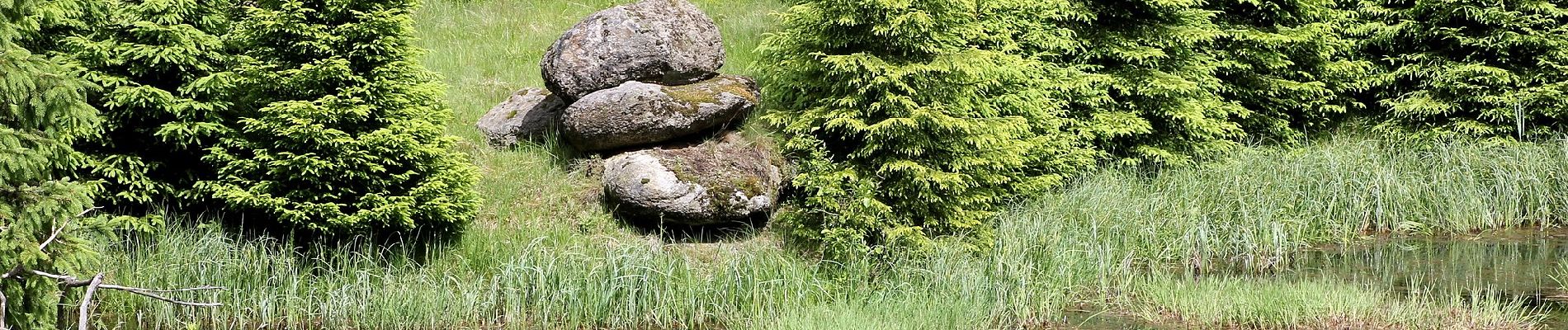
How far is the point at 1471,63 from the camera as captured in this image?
11727 millimetres

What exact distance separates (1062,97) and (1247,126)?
7.73 feet

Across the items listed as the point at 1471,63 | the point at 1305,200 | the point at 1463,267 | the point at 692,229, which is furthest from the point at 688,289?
the point at 1471,63

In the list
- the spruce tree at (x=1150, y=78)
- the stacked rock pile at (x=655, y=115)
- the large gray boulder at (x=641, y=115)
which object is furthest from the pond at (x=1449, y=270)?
the large gray boulder at (x=641, y=115)

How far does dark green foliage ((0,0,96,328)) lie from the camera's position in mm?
4941

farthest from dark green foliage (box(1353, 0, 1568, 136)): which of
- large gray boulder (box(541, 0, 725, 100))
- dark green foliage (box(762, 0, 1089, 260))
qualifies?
large gray boulder (box(541, 0, 725, 100))

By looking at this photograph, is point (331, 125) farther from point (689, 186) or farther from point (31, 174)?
point (689, 186)

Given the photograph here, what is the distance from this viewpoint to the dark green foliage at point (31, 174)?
494 cm

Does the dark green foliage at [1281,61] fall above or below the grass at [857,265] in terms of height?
above

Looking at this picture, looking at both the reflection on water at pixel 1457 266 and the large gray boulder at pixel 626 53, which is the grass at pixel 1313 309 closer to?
the reflection on water at pixel 1457 266

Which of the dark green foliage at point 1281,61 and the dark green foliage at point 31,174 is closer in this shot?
the dark green foliage at point 31,174

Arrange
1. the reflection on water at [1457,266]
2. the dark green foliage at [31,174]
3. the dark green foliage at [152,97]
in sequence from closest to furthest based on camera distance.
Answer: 1. the dark green foliage at [31,174]
2. the dark green foliage at [152,97]
3. the reflection on water at [1457,266]

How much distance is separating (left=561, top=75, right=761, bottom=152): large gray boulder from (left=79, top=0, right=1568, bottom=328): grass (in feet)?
1.31

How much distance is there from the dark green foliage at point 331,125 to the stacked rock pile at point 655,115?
5.00 ft

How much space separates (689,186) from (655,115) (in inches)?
28.0
